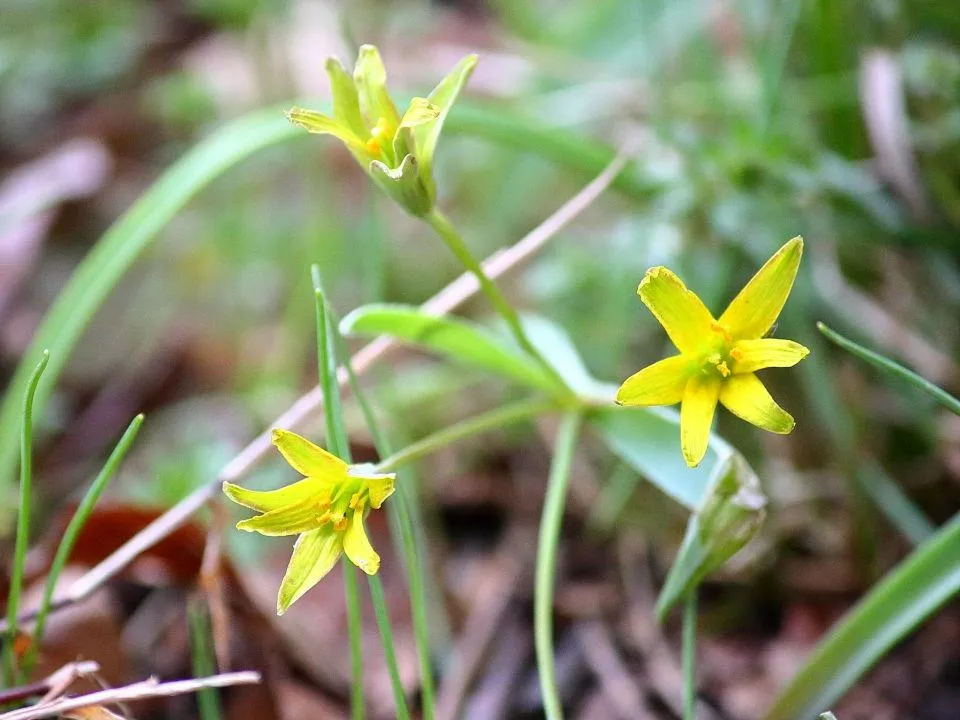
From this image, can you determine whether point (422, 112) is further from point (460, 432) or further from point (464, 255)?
point (460, 432)

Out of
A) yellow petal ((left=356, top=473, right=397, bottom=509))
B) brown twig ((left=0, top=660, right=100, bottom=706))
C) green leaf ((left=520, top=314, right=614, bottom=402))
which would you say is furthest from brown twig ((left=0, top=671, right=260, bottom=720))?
green leaf ((left=520, top=314, right=614, bottom=402))

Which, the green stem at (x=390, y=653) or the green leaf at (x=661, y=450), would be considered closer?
the green stem at (x=390, y=653)

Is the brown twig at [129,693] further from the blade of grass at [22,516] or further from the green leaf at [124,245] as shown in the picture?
the green leaf at [124,245]

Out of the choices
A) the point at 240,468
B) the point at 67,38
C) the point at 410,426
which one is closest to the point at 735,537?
the point at 240,468

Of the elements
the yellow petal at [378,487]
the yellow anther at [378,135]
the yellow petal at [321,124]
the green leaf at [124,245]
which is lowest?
A: the yellow petal at [378,487]

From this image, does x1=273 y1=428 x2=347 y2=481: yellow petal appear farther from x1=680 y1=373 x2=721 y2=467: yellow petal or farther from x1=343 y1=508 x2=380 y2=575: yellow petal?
x1=680 y1=373 x2=721 y2=467: yellow petal

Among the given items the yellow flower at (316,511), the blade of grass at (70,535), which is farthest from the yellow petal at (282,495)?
the blade of grass at (70,535)
